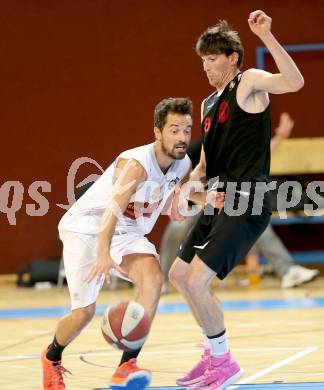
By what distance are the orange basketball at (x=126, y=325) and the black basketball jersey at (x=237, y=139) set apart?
1.00 metres

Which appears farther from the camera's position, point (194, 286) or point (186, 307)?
point (186, 307)

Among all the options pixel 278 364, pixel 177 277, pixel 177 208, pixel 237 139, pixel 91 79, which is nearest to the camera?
pixel 237 139

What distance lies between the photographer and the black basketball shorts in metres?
5.82

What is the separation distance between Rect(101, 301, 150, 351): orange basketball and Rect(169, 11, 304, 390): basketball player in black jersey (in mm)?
416

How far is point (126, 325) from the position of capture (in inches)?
219

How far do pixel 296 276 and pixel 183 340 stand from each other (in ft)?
13.5

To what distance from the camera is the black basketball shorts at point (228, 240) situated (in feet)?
19.1

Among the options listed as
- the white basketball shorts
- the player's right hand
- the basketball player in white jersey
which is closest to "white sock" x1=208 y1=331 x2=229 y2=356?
the basketball player in white jersey

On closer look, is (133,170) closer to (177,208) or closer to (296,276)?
(177,208)

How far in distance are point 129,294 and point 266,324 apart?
3320 mm

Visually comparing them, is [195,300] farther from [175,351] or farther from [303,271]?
[303,271]

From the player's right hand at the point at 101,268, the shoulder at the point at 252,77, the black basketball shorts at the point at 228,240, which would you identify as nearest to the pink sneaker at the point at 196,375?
the black basketball shorts at the point at 228,240

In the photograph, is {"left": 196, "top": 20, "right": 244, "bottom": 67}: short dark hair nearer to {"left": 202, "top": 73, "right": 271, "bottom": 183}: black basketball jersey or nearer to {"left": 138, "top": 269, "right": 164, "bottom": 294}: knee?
{"left": 202, "top": 73, "right": 271, "bottom": 183}: black basketball jersey

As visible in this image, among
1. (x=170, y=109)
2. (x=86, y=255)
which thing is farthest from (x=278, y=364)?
(x=170, y=109)
